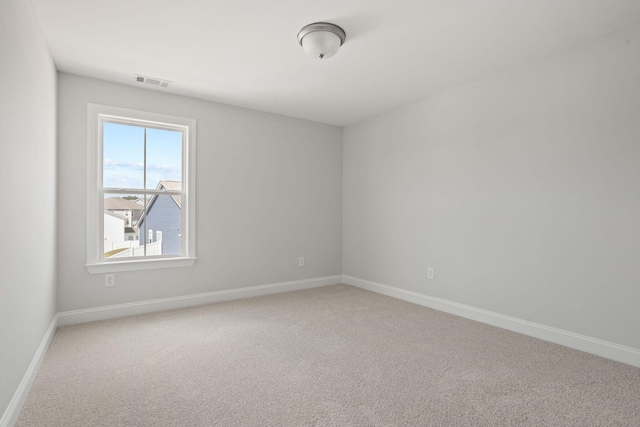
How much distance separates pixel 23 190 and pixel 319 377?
2144 mm

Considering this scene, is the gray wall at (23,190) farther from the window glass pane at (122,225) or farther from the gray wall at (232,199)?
the window glass pane at (122,225)

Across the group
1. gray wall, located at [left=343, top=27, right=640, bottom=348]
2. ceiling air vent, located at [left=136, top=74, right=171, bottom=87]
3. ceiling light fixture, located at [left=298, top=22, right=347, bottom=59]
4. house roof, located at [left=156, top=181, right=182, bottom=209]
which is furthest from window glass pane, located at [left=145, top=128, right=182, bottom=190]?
gray wall, located at [left=343, top=27, right=640, bottom=348]

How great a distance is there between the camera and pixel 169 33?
263cm

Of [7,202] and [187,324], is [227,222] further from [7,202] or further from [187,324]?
[7,202]

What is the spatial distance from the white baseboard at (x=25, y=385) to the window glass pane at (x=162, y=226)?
1.23 metres

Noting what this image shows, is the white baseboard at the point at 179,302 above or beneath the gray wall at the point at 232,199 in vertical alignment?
beneath

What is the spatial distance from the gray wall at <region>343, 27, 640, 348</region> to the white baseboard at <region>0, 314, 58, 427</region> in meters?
3.57

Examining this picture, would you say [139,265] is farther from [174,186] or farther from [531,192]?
[531,192]

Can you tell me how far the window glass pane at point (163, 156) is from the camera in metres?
3.87

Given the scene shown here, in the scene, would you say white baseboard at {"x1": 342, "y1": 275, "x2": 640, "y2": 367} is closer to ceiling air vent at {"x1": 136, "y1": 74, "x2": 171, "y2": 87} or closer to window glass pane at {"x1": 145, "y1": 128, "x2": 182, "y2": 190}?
window glass pane at {"x1": 145, "y1": 128, "x2": 182, "y2": 190}

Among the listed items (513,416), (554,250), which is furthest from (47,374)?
(554,250)

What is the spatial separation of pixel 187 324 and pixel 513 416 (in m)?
2.78

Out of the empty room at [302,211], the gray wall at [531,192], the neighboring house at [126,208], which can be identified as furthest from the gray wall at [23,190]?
the gray wall at [531,192]

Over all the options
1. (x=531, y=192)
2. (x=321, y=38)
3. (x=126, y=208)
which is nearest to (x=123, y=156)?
(x=126, y=208)
